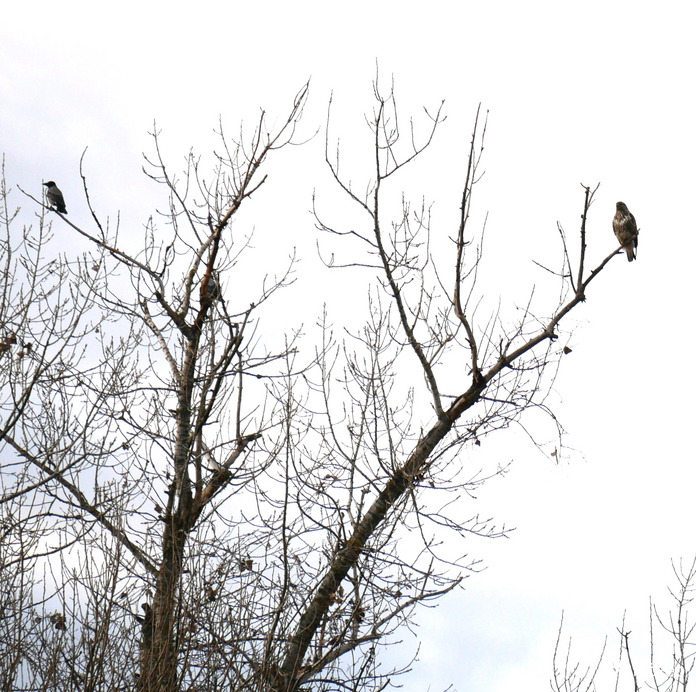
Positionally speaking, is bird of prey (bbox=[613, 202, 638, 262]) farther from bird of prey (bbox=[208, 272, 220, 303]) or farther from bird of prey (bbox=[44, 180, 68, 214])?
bird of prey (bbox=[44, 180, 68, 214])

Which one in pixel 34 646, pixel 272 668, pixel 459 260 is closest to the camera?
pixel 272 668

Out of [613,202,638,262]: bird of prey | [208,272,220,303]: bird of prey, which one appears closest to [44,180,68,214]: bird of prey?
[208,272,220,303]: bird of prey

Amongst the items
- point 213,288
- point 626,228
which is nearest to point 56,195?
point 213,288

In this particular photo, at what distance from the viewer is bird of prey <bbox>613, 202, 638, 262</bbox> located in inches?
386

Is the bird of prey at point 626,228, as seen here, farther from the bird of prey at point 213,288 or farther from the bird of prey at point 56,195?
the bird of prey at point 56,195

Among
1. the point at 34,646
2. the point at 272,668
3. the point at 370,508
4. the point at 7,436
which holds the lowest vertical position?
the point at 272,668

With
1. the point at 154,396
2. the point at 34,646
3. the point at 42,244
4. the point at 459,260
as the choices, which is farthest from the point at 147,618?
the point at 42,244

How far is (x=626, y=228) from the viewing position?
1039cm

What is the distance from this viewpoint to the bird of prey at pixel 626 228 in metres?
9.81

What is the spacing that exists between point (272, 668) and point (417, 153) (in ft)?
14.5

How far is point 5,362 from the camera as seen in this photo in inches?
353

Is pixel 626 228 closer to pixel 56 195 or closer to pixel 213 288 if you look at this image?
pixel 213 288

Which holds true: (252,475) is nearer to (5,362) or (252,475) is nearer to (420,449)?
(420,449)

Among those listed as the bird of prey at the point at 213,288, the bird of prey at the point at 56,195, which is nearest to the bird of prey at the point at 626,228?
the bird of prey at the point at 213,288
